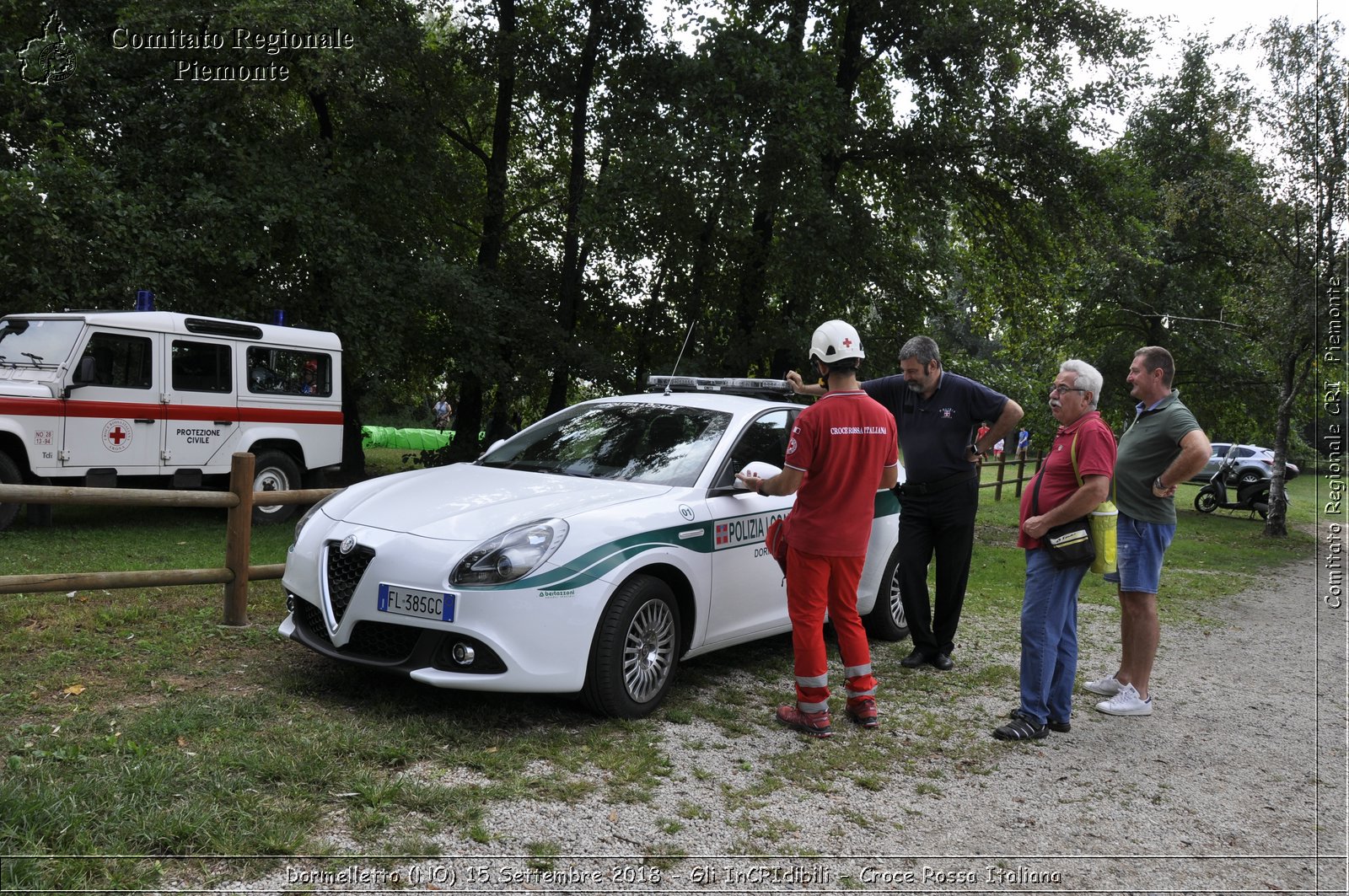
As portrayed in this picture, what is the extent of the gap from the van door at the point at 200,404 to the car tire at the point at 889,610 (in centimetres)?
831

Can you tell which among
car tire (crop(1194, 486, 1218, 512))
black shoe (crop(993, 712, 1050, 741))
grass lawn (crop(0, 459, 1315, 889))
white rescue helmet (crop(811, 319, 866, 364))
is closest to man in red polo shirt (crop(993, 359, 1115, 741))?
black shoe (crop(993, 712, 1050, 741))

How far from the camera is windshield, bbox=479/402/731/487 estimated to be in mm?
5469

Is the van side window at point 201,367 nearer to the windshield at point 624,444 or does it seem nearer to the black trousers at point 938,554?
the windshield at point 624,444

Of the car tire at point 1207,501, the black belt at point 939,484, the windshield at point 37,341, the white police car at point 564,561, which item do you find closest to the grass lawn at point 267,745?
the white police car at point 564,561

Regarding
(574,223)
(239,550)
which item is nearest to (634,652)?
(239,550)

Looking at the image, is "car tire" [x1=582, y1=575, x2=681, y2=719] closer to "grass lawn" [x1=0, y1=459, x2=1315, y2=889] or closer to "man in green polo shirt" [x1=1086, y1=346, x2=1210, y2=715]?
"grass lawn" [x1=0, y1=459, x2=1315, y2=889]

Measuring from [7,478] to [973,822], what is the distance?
9.68 metres

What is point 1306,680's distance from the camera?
270 inches

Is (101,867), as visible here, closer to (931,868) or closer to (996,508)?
(931,868)

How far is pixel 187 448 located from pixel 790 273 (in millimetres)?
8142

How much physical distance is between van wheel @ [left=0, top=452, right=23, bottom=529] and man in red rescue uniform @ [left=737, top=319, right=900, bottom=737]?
8478mm

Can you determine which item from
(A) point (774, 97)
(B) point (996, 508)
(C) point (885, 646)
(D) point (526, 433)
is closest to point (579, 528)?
(D) point (526, 433)

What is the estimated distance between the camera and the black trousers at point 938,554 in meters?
6.20

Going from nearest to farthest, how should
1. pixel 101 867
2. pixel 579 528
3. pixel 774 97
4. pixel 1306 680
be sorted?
pixel 101 867, pixel 579 528, pixel 1306 680, pixel 774 97
